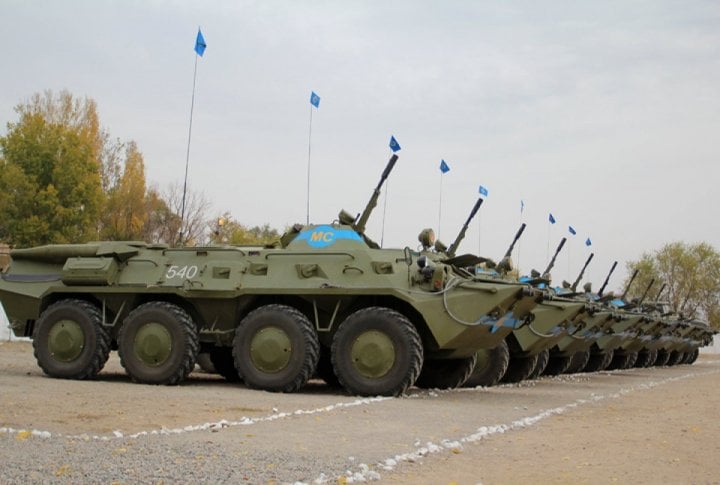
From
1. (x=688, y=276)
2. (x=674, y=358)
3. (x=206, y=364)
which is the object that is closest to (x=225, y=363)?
(x=206, y=364)

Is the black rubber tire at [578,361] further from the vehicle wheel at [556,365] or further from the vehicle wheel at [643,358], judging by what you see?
the vehicle wheel at [643,358]

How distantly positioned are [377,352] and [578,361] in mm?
14084

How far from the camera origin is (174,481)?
668cm

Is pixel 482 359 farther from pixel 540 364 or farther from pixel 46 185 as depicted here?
pixel 46 185

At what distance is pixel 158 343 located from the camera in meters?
15.3

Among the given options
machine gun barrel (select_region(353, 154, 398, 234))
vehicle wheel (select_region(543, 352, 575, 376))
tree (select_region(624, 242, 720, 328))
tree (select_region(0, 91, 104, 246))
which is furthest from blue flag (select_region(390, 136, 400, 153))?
tree (select_region(624, 242, 720, 328))

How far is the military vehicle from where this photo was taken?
45.8 feet

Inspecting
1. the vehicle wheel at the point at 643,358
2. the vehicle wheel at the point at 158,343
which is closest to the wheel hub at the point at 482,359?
the vehicle wheel at the point at 158,343

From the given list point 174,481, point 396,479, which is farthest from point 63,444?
point 396,479

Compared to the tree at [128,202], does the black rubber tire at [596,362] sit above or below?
below

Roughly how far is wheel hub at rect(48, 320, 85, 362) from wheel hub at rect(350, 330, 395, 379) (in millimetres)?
4728

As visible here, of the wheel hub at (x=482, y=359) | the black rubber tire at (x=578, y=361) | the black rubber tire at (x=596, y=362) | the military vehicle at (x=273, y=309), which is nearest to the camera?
the military vehicle at (x=273, y=309)

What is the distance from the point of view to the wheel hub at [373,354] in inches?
542

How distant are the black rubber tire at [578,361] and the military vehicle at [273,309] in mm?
10626
